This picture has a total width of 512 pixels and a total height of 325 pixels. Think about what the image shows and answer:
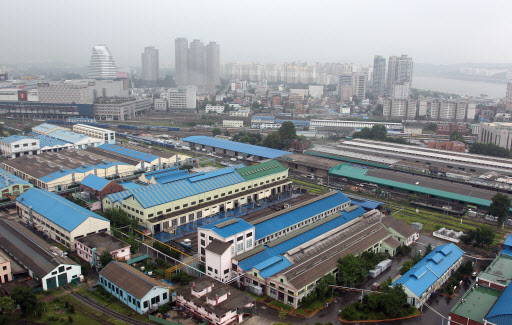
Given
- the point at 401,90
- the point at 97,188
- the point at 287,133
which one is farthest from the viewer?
the point at 401,90

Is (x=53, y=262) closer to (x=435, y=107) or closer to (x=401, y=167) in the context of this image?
(x=401, y=167)

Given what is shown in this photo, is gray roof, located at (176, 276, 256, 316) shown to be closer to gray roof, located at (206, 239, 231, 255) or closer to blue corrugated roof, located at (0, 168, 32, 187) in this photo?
gray roof, located at (206, 239, 231, 255)

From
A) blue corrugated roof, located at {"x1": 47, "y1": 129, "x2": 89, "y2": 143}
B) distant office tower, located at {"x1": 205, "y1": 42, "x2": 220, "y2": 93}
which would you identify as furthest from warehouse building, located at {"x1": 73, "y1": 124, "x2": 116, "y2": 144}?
distant office tower, located at {"x1": 205, "y1": 42, "x2": 220, "y2": 93}

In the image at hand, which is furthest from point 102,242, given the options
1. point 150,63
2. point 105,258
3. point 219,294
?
point 150,63

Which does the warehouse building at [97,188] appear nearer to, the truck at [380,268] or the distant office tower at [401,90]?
the truck at [380,268]

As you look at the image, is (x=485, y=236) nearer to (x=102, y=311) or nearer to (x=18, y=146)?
(x=102, y=311)
